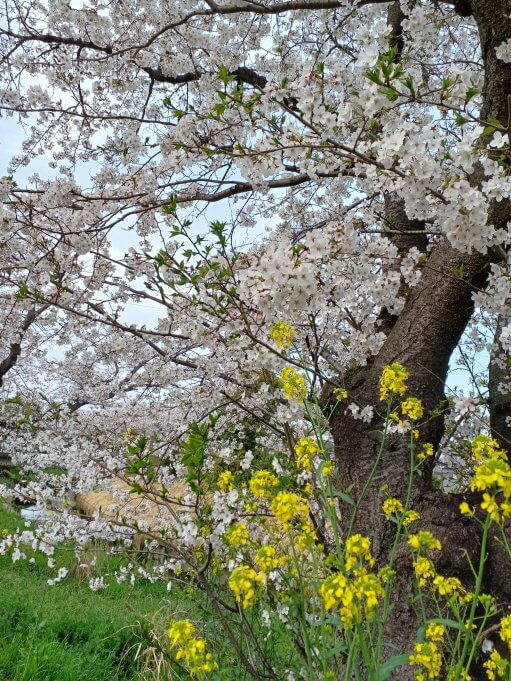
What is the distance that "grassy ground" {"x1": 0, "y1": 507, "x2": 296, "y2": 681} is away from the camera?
3123mm

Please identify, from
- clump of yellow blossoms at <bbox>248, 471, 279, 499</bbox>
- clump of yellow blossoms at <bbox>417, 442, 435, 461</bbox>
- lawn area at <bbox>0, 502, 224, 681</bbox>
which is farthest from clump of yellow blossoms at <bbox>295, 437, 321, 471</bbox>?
lawn area at <bbox>0, 502, 224, 681</bbox>

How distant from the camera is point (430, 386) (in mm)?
2887

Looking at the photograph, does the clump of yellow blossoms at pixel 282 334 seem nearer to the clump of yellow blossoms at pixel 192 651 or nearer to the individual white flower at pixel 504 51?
the clump of yellow blossoms at pixel 192 651

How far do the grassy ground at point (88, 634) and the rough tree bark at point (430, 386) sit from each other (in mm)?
895

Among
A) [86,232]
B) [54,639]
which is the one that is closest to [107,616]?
[54,639]

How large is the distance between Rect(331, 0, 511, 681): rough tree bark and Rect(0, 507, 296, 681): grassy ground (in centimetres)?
90

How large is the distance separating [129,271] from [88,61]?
6.09ft

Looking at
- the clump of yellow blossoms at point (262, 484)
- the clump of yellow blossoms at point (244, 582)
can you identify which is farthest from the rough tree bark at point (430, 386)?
the clump of yellow blossoms at point (244, 582)

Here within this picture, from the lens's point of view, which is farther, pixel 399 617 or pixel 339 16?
pixel 339 16

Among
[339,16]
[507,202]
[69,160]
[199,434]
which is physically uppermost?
[339,16]

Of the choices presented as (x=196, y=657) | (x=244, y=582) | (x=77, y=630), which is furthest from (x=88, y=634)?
(x=244, y=582)

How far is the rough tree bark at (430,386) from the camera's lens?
250 cm

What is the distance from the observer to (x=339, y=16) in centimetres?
451

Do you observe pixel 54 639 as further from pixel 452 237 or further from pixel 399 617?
pixel 452 237
